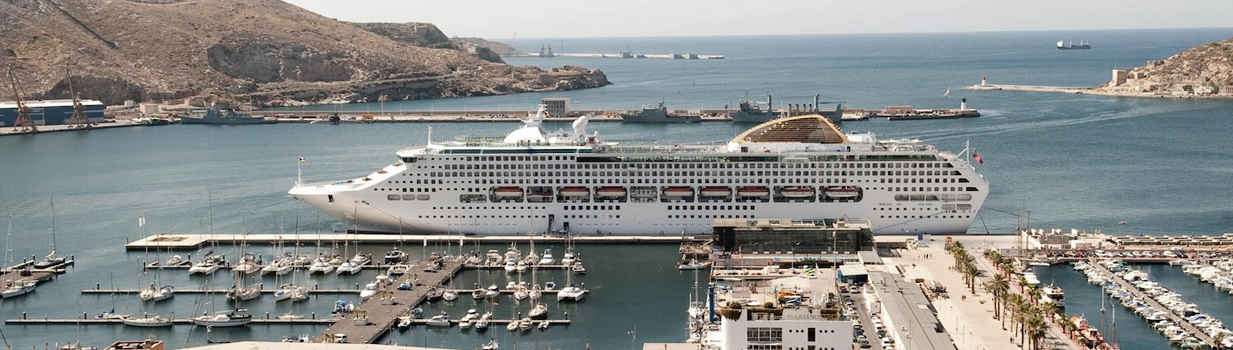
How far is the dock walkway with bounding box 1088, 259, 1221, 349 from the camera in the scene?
4147cm

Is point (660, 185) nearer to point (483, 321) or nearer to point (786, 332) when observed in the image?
point (483, 321)

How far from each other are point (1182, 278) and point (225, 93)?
109312mm

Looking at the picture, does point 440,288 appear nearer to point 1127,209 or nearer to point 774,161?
point 774,161

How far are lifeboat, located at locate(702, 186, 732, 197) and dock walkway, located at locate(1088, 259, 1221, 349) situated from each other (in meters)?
13.4

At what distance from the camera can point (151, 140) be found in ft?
350

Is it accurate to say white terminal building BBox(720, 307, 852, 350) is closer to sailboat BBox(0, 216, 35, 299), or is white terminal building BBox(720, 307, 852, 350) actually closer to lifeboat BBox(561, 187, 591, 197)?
lifeboat BBox(561, 187, 591, 197)

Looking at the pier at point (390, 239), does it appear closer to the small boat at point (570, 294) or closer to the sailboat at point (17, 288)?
the sailboat at point (17, 288)

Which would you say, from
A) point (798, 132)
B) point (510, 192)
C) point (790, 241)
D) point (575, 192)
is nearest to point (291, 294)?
point (510, 192)

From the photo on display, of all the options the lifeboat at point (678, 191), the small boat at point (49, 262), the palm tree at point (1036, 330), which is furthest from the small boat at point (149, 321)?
the palm tree at point (1036, 330)

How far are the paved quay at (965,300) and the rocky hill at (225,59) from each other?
97.1 meters

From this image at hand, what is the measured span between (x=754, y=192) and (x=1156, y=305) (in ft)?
54.4

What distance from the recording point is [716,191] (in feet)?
190

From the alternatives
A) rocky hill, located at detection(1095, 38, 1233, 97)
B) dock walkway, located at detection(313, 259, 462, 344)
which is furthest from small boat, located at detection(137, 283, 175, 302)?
rocky hill, located at detection(1095, 38, 1233, 97)

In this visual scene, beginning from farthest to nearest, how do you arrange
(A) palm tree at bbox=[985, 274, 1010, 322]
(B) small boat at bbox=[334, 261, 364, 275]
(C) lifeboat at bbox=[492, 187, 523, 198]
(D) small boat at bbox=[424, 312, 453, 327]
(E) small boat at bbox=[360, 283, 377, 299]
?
(C) lifeboat at bbox=[492, 187, 523, 198] < (B) small boat at bbox=[334, 261, 364, 275] < (E) small boat at bbox=[360, 283, 377, 299] < (D) small boat at bbox=[424, 312, 453, 327] < (A) palm tree at bbox=[985, 274, 1010, 322]
